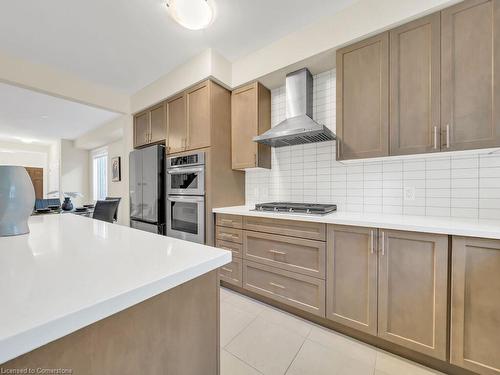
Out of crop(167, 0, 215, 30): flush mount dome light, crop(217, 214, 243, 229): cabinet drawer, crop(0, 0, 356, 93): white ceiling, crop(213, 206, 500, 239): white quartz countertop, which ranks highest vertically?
crop(0, 0, 356, 93): white ceiling

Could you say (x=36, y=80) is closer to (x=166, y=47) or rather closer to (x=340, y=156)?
(x=166, y=47)

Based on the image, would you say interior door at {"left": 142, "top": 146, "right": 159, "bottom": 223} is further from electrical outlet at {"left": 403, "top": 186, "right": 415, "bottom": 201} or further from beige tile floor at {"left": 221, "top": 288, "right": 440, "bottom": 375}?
electrical outlet at {"left": 403, "top": 186, "right": 415, "bottom": 201}

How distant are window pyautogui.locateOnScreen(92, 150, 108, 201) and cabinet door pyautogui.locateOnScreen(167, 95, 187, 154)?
4.48 m

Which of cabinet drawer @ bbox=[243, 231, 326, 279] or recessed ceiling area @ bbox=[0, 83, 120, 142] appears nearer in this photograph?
cabinet drawer @ bbox=[243, 231, 326, 279]

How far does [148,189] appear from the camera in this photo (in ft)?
9.58

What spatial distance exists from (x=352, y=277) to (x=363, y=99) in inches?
54.8

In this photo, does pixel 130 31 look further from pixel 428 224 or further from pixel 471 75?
pixel 428 224

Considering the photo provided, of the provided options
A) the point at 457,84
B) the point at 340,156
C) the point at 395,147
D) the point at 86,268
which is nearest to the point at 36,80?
the point at 86,268

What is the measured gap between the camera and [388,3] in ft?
5.28

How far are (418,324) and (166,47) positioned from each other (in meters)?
3.18

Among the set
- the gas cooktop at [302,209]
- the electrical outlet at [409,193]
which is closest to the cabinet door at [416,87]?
the electrical outlet at [409,193]

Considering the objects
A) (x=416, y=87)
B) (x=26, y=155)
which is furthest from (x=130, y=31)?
(x=26, y=155)

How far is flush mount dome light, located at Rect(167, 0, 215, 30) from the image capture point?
157 cm

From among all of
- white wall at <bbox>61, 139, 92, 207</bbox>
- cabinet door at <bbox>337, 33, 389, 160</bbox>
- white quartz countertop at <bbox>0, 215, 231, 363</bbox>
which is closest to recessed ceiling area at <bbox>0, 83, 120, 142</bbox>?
white wall at <bbox>61, 139, 92, 207</bbox>
